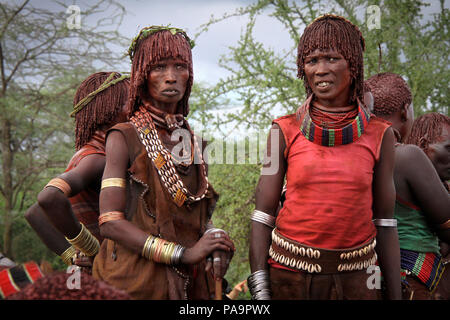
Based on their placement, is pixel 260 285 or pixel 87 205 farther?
pixel 87 205

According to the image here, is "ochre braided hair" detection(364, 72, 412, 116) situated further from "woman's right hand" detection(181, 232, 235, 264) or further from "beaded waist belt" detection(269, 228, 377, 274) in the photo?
"woman's right hand" detection(181, 232, 235, 264)

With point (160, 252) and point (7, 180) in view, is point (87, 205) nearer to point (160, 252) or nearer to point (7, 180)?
point (160, 252)

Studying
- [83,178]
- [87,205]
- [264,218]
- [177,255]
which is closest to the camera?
[177,255]

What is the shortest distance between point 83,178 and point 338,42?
6.22 feet

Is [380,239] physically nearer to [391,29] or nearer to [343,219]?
[343,219]

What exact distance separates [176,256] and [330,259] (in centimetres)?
82

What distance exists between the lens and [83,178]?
3.40 m

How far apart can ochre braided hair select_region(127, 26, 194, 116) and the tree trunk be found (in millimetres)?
8651

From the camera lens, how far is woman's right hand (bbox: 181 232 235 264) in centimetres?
247

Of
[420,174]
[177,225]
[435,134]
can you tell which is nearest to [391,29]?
[435,134]

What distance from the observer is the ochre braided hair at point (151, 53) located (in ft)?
9.25

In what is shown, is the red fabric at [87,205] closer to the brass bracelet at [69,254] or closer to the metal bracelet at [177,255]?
the brass bracelet at [69,254]

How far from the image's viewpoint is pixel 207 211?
9.77 feet

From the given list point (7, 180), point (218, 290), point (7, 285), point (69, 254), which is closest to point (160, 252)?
point (218, 290)
